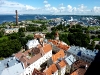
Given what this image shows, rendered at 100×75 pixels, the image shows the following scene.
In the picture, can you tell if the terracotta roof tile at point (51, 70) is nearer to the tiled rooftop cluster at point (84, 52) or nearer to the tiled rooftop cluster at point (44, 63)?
the tiled rooftop cluster at point (44, 63)

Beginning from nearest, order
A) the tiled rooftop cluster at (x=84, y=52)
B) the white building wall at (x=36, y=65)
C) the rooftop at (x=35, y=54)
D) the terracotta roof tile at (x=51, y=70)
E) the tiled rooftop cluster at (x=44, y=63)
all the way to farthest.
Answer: the tiled rooftop cluster at (x=44, y=63) → the terracotta roof tile at (x=51, y=70) → the white building wall at (x=36, y=65) → the rooftop at (x=35, y=54) → the tiled rooftop cluster at (x=84, y=52)

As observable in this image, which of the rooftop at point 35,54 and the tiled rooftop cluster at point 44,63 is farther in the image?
the rooftop at point 35,54

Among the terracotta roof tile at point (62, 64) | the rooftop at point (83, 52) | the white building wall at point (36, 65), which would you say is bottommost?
the white building wall at point (36, 65)

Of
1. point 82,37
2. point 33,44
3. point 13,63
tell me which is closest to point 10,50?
point 33,44

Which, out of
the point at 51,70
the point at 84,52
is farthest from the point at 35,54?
the point at 84,52

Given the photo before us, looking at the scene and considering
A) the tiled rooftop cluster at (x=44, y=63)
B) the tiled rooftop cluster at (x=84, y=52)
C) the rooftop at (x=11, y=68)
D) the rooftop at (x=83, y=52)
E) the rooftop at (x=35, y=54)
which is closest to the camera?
the rooftop at (x=11, y=68)

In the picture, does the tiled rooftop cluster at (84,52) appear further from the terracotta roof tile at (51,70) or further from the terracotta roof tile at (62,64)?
the terracotta roof tile at (51,70)

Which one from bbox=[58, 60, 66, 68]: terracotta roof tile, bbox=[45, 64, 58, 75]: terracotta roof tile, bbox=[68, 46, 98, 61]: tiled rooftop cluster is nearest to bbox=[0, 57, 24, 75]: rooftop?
bbox=[45, 64, 58, 75]: terracotta roof tile

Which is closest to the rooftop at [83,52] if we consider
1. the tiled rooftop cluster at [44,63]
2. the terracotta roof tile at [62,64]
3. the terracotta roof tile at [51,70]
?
the tiled rooftop cluster at [44,63]

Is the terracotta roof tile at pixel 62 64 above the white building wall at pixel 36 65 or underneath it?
above

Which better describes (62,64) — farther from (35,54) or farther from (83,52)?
(35,54)

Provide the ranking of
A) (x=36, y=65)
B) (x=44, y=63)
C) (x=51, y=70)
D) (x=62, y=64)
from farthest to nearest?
(x=44, y=63) → (x=36, y=65) → (x=62, y=64) → (x=51, y=70)
